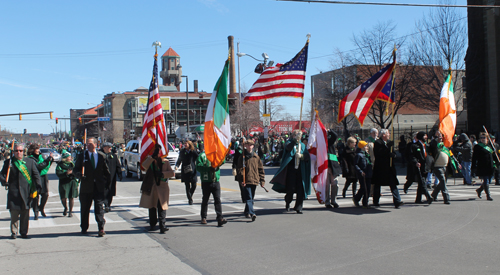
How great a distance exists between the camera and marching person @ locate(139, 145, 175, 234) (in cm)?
884

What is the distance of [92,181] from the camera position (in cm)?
870

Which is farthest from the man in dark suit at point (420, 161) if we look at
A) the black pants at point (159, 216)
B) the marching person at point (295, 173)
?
the black pants at point (159, 216)

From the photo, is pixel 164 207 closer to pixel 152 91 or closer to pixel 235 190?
pixel 152 91

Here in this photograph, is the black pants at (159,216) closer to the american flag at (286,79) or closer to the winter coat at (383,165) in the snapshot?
the american flag at (286,79)

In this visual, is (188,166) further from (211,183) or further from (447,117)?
(447,117)

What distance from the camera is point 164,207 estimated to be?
28.8ft

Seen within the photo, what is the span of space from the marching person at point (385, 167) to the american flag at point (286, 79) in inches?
95.8

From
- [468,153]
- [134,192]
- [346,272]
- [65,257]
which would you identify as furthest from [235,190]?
[346,272]

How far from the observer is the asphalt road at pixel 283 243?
6.15 m

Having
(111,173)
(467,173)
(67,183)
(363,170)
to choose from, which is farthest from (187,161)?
(467,173)

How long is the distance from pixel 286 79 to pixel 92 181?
564 cm

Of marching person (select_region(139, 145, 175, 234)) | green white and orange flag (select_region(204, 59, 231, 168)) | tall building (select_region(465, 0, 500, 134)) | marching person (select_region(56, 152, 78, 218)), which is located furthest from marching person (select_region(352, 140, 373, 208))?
tall building (select_region(465, 0, 500, 134))

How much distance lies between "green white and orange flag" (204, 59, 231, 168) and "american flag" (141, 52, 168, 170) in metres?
0.93

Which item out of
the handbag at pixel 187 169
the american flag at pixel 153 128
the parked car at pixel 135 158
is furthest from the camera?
the parked car at pixel 135 158
